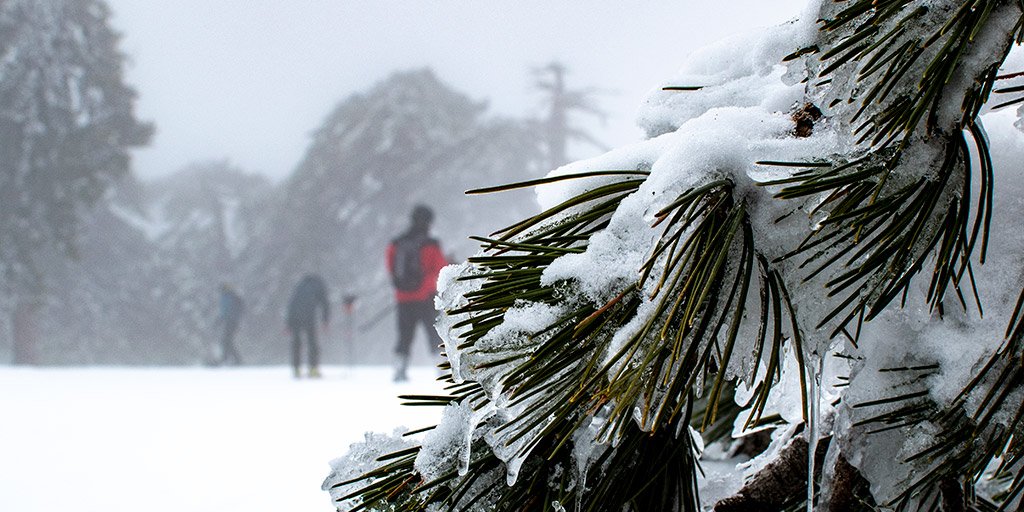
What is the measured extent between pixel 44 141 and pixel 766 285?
1216 inches

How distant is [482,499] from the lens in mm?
864

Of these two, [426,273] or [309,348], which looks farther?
[309,348]

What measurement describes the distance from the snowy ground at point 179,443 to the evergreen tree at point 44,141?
18740 millimetres

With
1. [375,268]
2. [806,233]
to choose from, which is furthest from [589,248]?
[375,268]

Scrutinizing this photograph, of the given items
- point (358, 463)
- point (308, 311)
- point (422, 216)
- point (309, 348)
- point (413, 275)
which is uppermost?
point (422, 216)

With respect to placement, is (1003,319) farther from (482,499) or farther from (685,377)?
(482,499)

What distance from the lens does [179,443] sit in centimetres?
548

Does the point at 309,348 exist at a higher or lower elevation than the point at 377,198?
lower

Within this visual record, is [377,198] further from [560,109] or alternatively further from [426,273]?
[426,273]

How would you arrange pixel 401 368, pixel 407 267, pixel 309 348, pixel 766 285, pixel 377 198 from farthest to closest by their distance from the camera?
pixel 377 198 < pixel 309 348 < pixel 407 267 < pixel 401 368 < pixel 766 285

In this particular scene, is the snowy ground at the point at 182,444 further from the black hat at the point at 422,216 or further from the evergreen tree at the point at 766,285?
the black hat at the point at 422,216

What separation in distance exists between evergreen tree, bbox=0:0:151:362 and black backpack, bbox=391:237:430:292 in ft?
66.6

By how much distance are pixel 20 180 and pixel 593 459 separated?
30.2m

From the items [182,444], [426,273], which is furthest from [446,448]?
[426,273]
